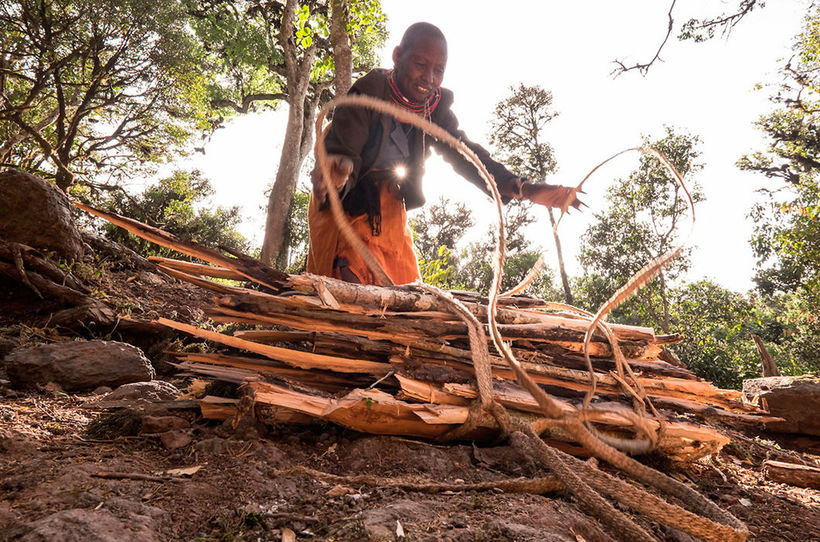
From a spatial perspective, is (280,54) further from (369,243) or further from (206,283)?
(206,283)

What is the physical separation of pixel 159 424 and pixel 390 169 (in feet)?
5.79

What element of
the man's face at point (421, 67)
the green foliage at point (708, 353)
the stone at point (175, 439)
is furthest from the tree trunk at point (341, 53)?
the green foliage at point (708, 353)

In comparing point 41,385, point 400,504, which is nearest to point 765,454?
point 400,504

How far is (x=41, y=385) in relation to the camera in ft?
7.78

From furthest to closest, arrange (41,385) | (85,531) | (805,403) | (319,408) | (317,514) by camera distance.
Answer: (805,403), (41,385), (319,408), (317,514), (85,531)

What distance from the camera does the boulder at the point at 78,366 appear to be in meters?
2.40

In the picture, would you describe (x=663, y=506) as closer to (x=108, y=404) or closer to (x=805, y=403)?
(x=108, y=404)

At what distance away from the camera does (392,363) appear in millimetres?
1673

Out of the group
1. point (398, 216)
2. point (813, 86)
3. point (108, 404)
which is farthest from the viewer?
point (813, 86)

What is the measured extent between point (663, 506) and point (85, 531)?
1491 millimetres

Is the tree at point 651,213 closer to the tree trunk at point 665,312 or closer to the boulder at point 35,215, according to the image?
the tree trunk at point 665,312

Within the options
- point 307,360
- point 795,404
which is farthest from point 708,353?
point 307,360

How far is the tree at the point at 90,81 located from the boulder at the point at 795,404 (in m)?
11.0

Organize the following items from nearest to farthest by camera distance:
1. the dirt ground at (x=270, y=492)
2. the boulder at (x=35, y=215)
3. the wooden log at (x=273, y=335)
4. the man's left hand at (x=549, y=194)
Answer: the dirt ground at (x=270, y=492), the wooden log at (x=273, y=335), the man's left hand at (x=549, y=194), the boulder at (x=35, y=215)
